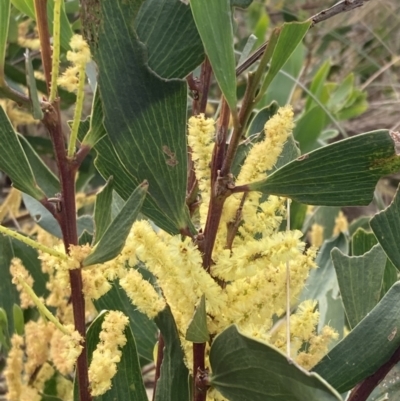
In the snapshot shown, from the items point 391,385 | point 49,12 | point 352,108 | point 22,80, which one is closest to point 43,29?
point 49,12

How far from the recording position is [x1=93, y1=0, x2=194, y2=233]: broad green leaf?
36 cm

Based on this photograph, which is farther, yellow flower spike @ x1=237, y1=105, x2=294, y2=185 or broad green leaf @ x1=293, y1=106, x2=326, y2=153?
broad green leaf @ x1=293, y1=106, x2=326, y2=153

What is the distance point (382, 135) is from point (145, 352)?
13.6 inches

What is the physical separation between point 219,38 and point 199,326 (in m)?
0.16

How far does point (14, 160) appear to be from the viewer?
0.40 metres

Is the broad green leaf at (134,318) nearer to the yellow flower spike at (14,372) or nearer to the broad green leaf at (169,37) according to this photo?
the yellow flower spike at (14,372)

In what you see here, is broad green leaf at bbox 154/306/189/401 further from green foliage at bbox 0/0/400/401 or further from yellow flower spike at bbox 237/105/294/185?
yellow flower spike at bbox 237/105/294/185

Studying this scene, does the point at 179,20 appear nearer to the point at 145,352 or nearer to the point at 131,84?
the point at 131,84

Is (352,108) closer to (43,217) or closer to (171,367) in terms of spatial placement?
(43,217)

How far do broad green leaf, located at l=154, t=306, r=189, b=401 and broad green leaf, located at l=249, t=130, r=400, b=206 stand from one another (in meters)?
0.10

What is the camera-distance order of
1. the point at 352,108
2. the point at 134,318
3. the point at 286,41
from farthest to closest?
the point at 352,108 < the point at 134,318 < the point at 286,41

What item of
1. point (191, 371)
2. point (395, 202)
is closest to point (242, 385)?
point (191, 371)

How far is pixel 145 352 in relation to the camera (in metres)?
0.59

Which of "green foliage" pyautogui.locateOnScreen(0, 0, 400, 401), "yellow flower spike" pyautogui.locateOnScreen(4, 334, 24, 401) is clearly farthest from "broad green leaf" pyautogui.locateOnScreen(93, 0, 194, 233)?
"yellow flower spike" pyautogui.locateOnScreen(4, 334, 24, 401)
